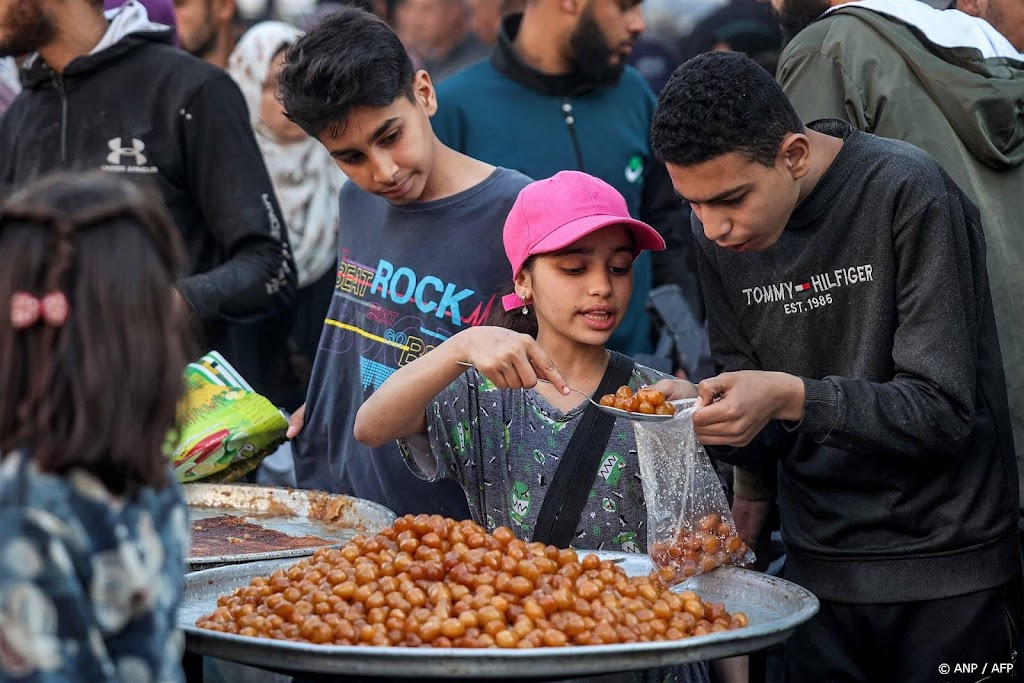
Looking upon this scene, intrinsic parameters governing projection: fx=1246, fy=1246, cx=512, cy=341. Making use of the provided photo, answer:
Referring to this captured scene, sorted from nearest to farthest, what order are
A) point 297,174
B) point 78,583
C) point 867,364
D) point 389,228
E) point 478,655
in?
point 78,583, point 478,655, point 867,364, point 389,228, point 297,174

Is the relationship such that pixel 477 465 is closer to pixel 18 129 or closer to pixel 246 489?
pixel 246 489

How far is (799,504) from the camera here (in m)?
2.87

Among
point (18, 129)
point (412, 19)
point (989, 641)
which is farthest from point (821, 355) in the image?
point (412, 19)

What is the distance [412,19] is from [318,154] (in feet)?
8.10

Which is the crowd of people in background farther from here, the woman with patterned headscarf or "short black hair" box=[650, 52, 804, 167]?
the woman with patterned headscarf

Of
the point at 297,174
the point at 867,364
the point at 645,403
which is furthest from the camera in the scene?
the point at 297,174

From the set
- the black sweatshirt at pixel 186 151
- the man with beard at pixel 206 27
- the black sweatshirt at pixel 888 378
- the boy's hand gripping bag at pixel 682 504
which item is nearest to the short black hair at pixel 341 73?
the black sweatshirt at pixel 186 151

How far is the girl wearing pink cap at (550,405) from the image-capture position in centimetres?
268

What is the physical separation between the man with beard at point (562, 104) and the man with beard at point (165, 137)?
0.84 meters

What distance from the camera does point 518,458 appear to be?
275cm

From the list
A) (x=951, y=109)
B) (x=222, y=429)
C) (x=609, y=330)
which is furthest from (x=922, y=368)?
(x=222, y=429)

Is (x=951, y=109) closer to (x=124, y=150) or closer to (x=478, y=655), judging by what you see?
(x=478, y=655)

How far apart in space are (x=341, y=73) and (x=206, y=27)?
336cm

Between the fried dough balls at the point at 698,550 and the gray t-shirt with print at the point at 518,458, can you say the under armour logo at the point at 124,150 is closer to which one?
the gray t-shirt with print at the point at 518,458
